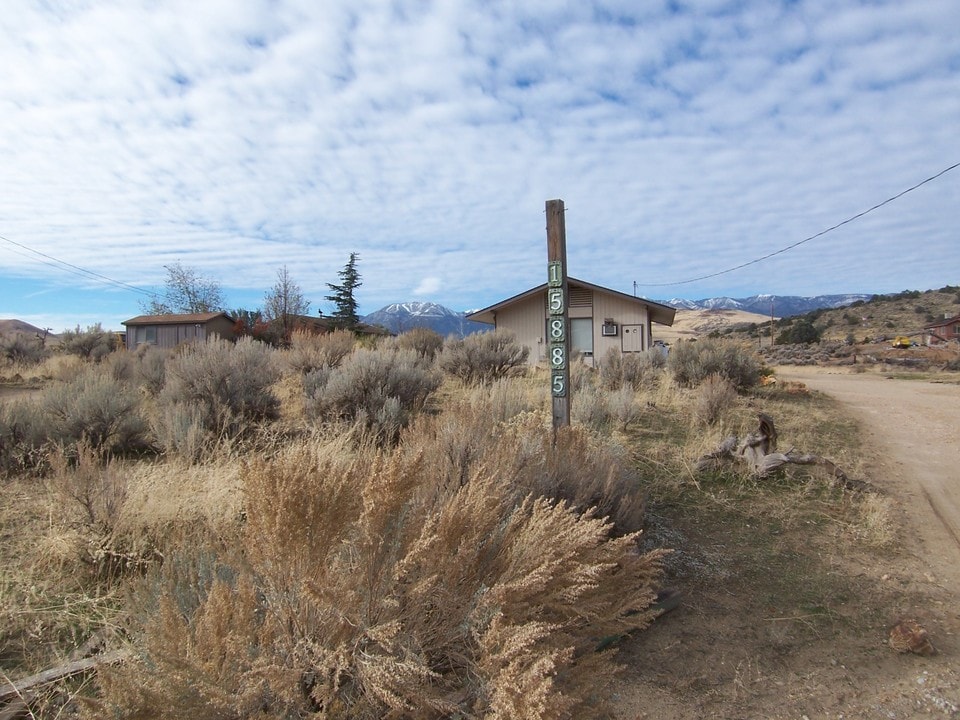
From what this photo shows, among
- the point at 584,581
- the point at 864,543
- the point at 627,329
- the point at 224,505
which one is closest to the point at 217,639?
the point at 584,581

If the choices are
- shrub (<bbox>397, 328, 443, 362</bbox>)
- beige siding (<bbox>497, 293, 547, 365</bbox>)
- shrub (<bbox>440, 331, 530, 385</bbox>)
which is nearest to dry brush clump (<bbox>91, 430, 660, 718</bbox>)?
shrub (<bbox>440, 331, 530, 385</bbox>)

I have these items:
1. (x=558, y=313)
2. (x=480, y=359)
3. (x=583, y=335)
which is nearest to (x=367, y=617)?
(x=558, y=313)

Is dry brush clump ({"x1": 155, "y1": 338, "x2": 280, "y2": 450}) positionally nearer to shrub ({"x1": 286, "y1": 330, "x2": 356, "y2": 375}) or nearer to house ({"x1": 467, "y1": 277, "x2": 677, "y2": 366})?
shrub ({"x1": 286, "y1": 330, "x2": 356, "y2": 375})

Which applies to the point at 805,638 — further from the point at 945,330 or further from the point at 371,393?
the point at 945,330

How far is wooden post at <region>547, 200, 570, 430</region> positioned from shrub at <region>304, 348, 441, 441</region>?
1.95 metres

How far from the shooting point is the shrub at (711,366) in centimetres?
1352

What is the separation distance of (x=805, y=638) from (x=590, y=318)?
21.3 metres

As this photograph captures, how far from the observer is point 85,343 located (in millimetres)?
21781

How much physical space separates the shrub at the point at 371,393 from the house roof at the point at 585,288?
15775 millimetres

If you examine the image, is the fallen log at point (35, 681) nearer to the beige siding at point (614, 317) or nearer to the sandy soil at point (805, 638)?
the sandy soil at point (805, 638)

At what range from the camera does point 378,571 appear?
2.05 meters

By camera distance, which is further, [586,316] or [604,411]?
[586,316]

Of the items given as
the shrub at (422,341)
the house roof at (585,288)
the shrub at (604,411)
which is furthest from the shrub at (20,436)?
the house roof at (585,288)

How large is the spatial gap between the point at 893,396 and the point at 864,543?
13436mm
